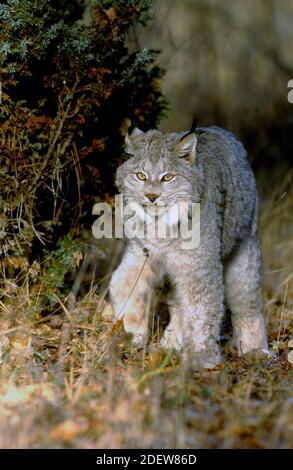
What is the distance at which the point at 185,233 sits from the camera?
493 cm

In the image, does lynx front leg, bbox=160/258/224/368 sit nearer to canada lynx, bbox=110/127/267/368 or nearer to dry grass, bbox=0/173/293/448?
canada lynx, bbox=110/127/267/368

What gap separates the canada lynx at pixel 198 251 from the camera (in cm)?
492

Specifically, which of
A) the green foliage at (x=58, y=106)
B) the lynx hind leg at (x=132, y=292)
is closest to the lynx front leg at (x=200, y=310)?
the lynx hind leg at (x=132, y=292)

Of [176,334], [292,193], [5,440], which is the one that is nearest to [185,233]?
[176,334]

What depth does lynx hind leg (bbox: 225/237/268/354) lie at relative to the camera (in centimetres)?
557

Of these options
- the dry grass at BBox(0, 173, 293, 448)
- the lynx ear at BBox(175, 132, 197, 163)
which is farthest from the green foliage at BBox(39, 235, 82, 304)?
the lynx ear at BBox(175, 132, 197, 163)

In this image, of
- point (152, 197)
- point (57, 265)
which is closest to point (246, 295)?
point (152, 197)

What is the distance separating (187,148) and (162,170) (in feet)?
0.76

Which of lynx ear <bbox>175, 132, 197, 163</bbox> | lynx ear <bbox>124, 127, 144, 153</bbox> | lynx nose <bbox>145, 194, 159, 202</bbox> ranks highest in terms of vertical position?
lynx ear <bbox>124, 127, 144, 153</bbox>

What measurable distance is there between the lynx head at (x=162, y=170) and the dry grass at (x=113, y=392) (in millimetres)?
967

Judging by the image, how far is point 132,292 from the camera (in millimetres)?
5359

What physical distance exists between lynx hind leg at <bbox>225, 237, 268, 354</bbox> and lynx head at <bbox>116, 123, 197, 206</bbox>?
886mm
